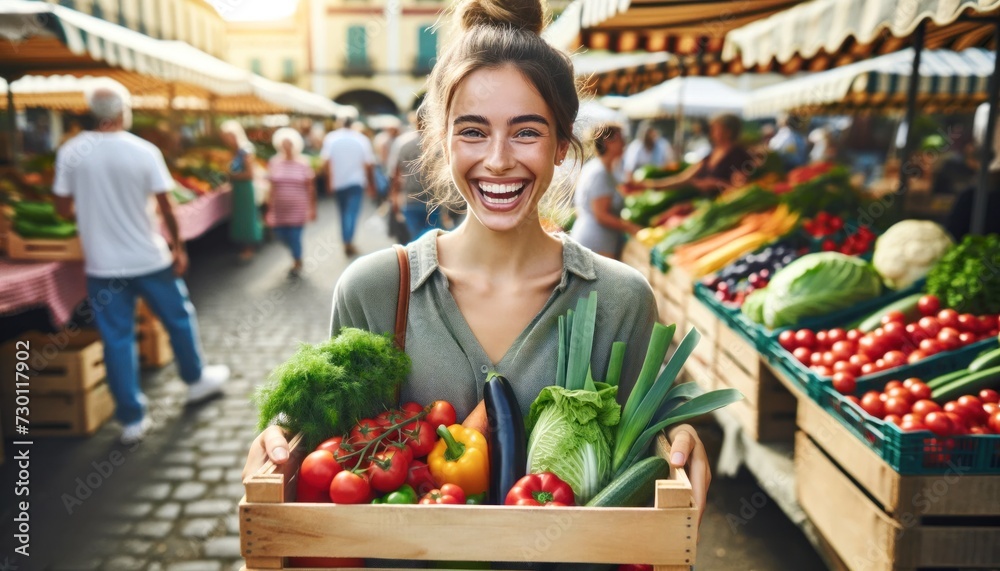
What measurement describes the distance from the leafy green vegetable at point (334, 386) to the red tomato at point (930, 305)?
319cm

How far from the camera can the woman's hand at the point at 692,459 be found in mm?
1645

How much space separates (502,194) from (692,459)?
78 centimetres

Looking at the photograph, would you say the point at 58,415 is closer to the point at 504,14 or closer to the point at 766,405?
the point at 766,405

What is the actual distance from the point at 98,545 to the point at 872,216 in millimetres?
5770

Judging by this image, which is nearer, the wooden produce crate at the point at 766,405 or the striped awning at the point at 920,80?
the wooden produce crate at the point at 766,405

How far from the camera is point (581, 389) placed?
1.83m

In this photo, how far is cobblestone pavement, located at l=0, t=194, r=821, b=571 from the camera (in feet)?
12.6

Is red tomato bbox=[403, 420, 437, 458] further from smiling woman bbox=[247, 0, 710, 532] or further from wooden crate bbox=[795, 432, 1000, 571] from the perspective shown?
wooden crate bbox=[795, 432, 1000, 571]

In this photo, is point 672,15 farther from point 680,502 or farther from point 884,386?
point 680,502

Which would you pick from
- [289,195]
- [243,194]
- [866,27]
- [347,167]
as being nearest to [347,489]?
[866,27]

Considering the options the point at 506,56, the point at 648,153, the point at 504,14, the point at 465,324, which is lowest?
the point at 465,324

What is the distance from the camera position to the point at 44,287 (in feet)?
17.3

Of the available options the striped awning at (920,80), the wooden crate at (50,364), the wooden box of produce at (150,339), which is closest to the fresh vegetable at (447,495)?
the wooden crate at (50,364)

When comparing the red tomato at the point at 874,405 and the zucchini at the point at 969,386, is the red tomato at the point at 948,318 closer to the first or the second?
the zucchini at the point at 969,386
